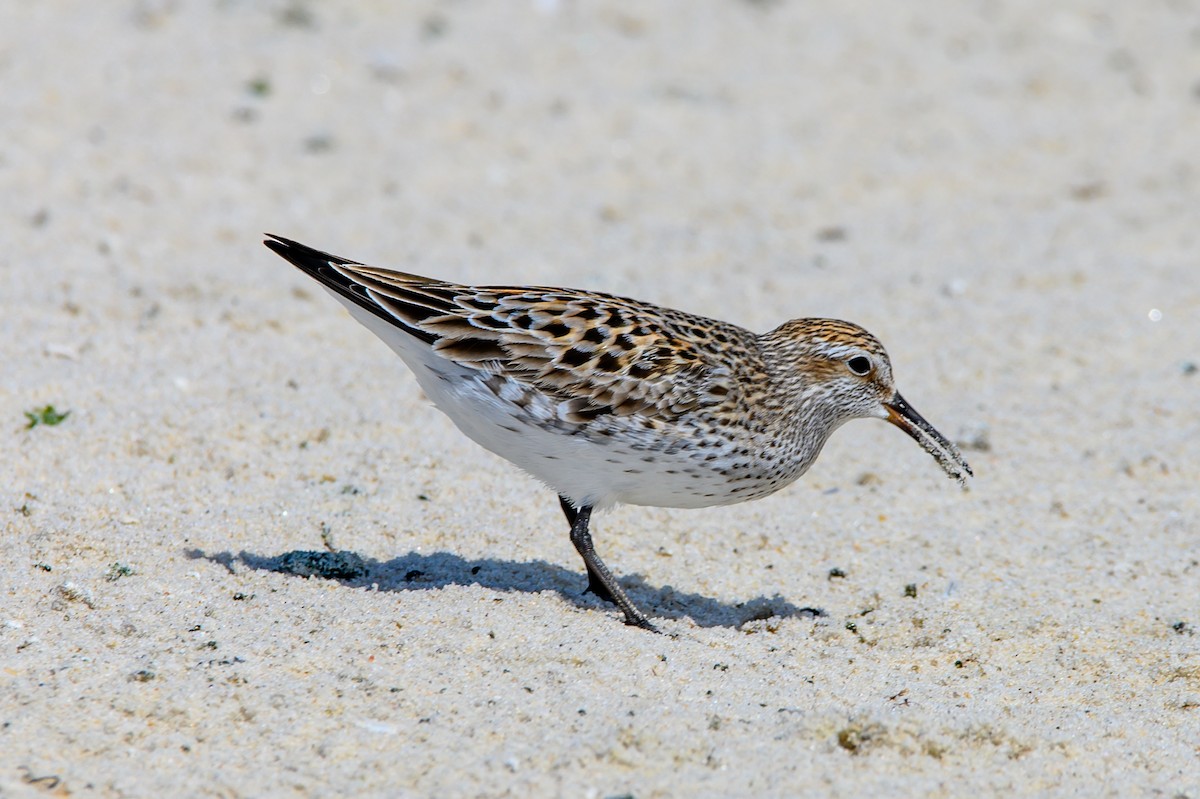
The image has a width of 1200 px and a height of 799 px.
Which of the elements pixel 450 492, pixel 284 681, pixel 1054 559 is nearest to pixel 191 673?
pixel 284 681

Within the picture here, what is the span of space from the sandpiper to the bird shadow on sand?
247 mm

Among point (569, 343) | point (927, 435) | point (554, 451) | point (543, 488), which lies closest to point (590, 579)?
point (554, 451)

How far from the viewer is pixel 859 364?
21.6 feet

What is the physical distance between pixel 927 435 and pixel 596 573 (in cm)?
173

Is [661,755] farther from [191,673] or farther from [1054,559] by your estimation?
[1054,559]

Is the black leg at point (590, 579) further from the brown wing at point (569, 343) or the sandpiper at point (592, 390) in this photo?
the brown wing at point (569, 343)

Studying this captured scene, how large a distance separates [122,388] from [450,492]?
197 centimetres

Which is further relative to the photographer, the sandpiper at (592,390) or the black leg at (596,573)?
the black leg at (596,573)

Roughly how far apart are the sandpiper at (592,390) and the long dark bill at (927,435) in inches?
22.9

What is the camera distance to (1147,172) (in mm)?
11719

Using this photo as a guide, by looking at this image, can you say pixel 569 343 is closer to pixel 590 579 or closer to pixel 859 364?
pixel 590 579

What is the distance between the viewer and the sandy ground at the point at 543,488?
500 centimetres

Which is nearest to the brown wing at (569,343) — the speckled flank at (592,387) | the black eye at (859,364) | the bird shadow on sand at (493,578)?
the speckled flank at (592,387)

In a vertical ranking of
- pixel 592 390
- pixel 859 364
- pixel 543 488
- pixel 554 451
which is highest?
pixel 592 390
